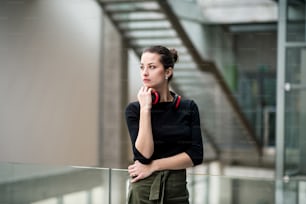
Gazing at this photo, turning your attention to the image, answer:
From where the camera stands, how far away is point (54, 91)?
637cm

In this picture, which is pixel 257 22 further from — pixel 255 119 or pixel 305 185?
pixel 305 185

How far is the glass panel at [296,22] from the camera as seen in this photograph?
225 inches

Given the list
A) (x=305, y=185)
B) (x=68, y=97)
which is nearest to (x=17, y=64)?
(x=68, y=97)

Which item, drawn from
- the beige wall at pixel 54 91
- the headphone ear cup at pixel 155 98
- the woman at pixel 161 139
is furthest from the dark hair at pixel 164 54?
the beige wall at pixel 54 91

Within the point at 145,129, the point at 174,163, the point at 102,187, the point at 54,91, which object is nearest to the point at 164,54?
the point at 145,129

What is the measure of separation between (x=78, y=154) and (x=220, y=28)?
76.1 inches

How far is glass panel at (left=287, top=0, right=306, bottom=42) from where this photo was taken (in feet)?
18.8

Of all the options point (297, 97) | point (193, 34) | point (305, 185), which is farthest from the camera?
point (193, 34)

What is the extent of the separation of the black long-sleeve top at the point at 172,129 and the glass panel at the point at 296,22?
386 cm

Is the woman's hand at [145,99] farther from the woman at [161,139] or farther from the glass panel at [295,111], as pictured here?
the glass panel at [295,111]

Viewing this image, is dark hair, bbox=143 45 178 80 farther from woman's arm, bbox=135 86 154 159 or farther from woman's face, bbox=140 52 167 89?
woman's arm, bbox=135 86 154 159

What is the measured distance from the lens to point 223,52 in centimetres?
606

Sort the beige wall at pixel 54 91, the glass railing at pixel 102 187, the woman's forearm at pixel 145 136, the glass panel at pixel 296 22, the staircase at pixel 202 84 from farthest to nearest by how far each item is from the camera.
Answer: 1. the beige wall at pixel 54 91
2. the staircase at pixel 202 84
3. the glass panel at pixel 296 22
4. the glass railing at pixel 102 187
5. the woman's forearm at pixel 145 136

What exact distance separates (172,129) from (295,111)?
3.92m
